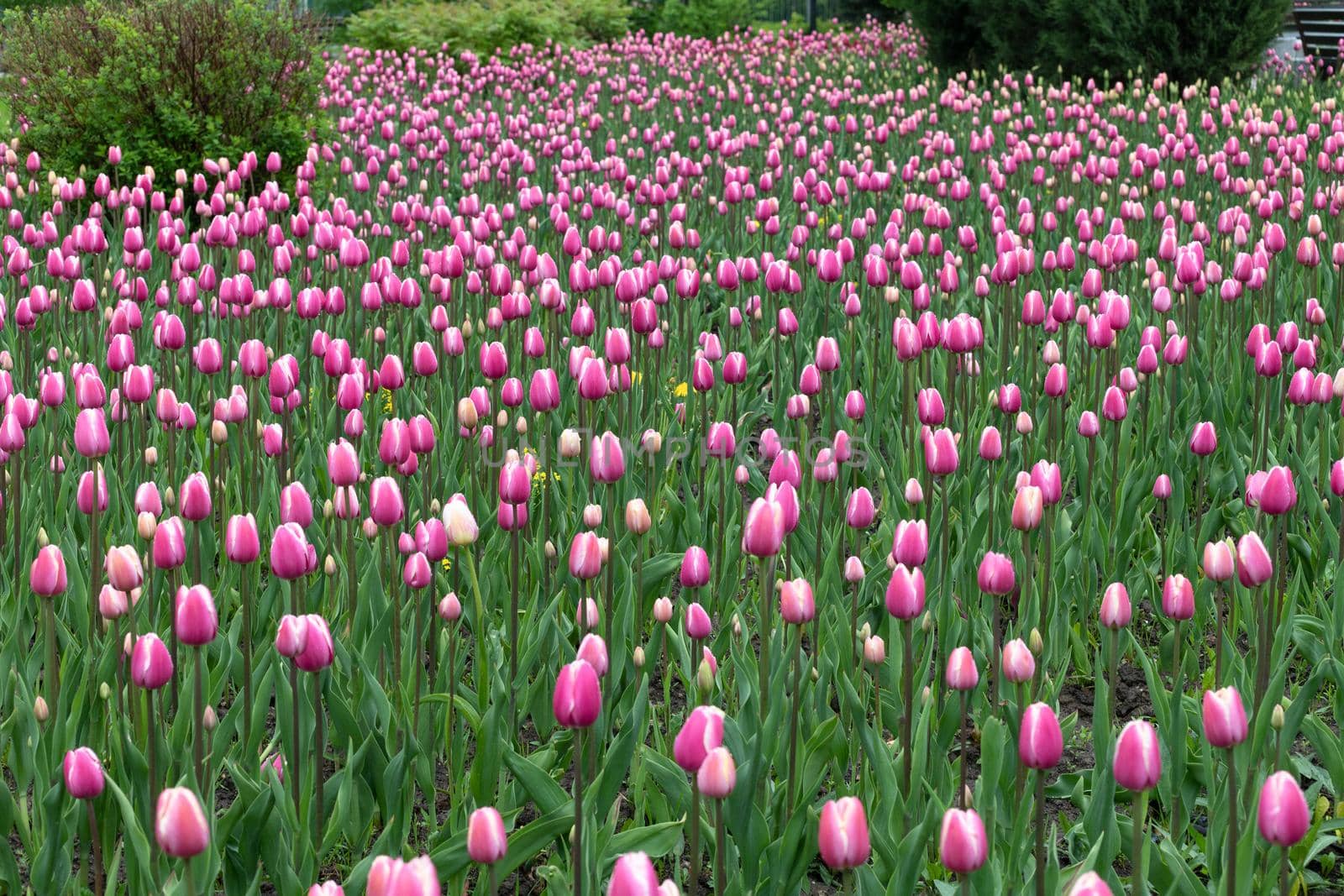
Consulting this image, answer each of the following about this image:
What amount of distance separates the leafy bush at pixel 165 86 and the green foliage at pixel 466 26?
8.25 m

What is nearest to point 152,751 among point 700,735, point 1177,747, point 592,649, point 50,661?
point 50,661

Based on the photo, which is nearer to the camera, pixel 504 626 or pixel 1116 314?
pixel 504 626

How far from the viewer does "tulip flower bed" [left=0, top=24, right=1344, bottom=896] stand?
2711 millimetres

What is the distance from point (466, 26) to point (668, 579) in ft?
52.6

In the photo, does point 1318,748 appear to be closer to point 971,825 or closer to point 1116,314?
point 971,825

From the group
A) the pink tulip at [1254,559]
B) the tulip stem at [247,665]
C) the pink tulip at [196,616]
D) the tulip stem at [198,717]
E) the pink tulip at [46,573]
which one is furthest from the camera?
the tulip stem at [247,665]

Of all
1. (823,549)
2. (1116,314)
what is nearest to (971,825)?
(823,549)

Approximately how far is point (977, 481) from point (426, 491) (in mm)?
1704

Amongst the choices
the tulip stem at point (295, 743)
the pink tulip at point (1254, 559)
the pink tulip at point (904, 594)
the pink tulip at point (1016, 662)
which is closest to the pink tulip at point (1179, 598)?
the pink tulip at point (1254, 559)

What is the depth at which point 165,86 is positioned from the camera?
30.7ft

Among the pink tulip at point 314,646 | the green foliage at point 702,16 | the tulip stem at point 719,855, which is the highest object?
the green foliage at point 702,16

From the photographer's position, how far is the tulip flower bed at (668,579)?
2711 millimetres

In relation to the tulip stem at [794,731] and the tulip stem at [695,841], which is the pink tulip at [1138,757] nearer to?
the tulip stem at [695,841]

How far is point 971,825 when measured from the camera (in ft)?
6.42
